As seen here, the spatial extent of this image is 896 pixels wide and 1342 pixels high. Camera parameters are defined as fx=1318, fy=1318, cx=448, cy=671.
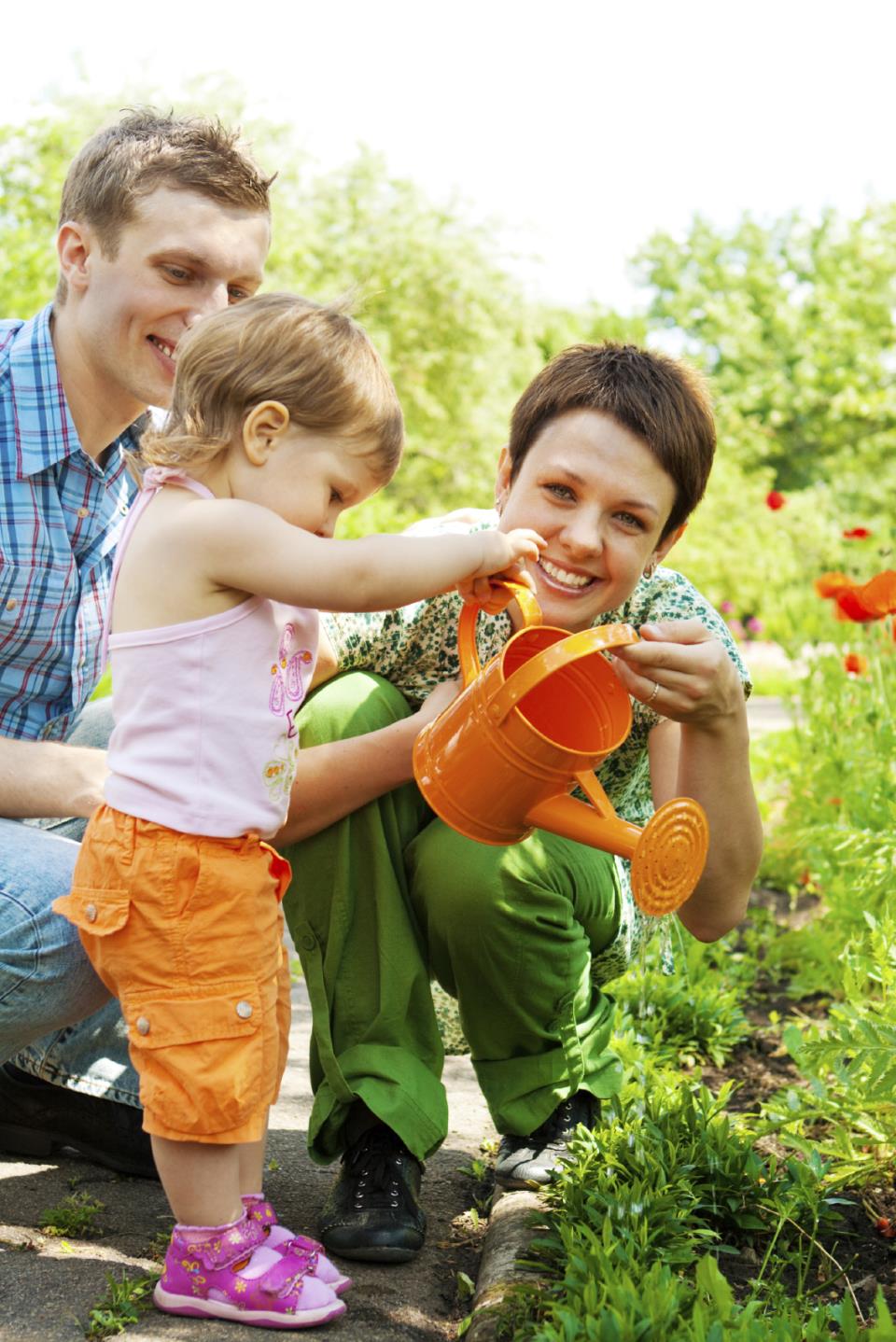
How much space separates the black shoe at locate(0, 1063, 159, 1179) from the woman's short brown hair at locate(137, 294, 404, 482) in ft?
3.69

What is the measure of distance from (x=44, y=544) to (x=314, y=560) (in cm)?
77

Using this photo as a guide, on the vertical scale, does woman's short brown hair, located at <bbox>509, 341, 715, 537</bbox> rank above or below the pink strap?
above

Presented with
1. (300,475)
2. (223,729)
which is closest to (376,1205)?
(223,729)

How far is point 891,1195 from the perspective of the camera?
1927 mm

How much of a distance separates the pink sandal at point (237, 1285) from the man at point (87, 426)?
0.54 meters

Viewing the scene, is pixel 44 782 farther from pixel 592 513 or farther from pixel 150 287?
pixel 592 513

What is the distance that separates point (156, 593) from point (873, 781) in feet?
6.33

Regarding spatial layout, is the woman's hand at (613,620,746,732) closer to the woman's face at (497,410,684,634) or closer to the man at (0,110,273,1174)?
the woman's face at (497,410,684,634)

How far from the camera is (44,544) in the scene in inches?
86.5

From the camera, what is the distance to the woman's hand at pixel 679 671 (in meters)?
1.67

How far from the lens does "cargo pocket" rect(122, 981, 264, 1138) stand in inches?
64.3

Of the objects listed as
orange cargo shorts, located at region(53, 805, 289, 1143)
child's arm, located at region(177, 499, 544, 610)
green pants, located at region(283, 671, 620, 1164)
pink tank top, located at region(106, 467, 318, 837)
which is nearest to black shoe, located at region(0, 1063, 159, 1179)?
green pants, located at region(283, 671, 620, 1164)

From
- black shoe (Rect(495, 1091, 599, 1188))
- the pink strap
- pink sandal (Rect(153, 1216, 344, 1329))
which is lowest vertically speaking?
pink sandal (Rect(153, 1216, 344, 1329))

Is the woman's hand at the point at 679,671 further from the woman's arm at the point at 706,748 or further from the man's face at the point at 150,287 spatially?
the man's face at the point at 150,287
